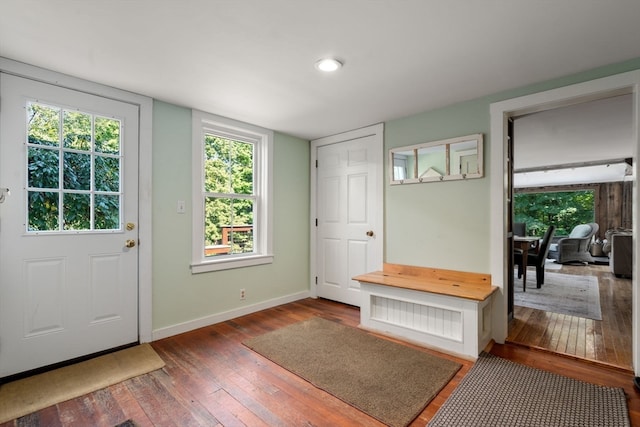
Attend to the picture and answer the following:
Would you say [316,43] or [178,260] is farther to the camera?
[178,260]

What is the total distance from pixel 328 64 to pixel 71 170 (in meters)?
2.19

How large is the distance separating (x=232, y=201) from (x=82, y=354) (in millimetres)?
1907

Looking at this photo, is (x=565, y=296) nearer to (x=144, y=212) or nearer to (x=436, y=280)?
(x=436, y=280)

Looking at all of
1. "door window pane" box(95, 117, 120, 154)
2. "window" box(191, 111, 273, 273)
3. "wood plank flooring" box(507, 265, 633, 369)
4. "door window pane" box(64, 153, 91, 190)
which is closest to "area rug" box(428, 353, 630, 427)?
"wood plank flooring" box(507, 265, 633, 369)

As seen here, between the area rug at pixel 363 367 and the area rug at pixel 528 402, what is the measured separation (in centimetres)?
15

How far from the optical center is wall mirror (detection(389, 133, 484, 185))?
2.83 m

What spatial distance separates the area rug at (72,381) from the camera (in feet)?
6.01

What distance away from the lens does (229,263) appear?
131 inches

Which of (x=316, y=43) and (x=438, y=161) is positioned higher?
(x=316, y=43)

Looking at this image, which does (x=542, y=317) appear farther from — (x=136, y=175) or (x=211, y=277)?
(x=136, y=175)

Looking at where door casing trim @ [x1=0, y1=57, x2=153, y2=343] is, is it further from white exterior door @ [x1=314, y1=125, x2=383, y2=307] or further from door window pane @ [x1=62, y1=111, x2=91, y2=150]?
white exterior door @ [x1=314, y1=125, x2=383, y2=307]

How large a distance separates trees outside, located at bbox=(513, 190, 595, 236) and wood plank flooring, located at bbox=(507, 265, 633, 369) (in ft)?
23.5

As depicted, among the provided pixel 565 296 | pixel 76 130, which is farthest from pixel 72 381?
pixel 565 296

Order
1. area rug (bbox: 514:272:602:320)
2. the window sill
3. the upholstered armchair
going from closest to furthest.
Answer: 1. the window sill
2. area rug (bbox: 514:272:602:320)
3. the upholstered armchair
